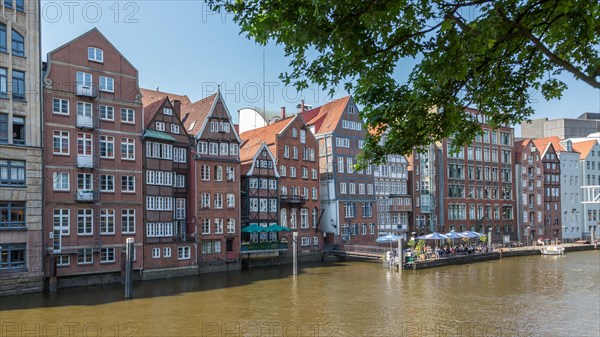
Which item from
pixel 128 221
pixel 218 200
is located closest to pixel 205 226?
pixel 218 200

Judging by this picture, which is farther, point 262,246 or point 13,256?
point 262,246

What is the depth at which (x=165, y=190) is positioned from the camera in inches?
1740

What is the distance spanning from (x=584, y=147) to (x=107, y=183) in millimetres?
86266

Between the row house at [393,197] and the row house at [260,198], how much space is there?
16604 mm

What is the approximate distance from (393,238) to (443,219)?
67.8 ft

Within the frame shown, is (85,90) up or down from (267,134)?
up

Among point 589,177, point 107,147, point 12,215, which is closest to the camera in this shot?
point 12,215

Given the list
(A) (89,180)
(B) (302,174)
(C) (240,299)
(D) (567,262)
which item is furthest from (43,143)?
(D) (567,262)

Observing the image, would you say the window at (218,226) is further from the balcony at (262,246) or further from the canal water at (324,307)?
the canal water at (324,307)

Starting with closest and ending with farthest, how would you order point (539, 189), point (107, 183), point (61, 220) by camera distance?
point (61, 220), point (107, 183), point (539, 189)

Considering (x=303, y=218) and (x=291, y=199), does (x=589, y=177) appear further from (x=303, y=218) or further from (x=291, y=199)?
(x=291, y=199)

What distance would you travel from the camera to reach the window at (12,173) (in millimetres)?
34000

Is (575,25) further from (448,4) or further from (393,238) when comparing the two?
(393,238)

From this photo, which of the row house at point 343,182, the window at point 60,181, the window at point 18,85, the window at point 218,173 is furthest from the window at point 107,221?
the row house at point 343,182
